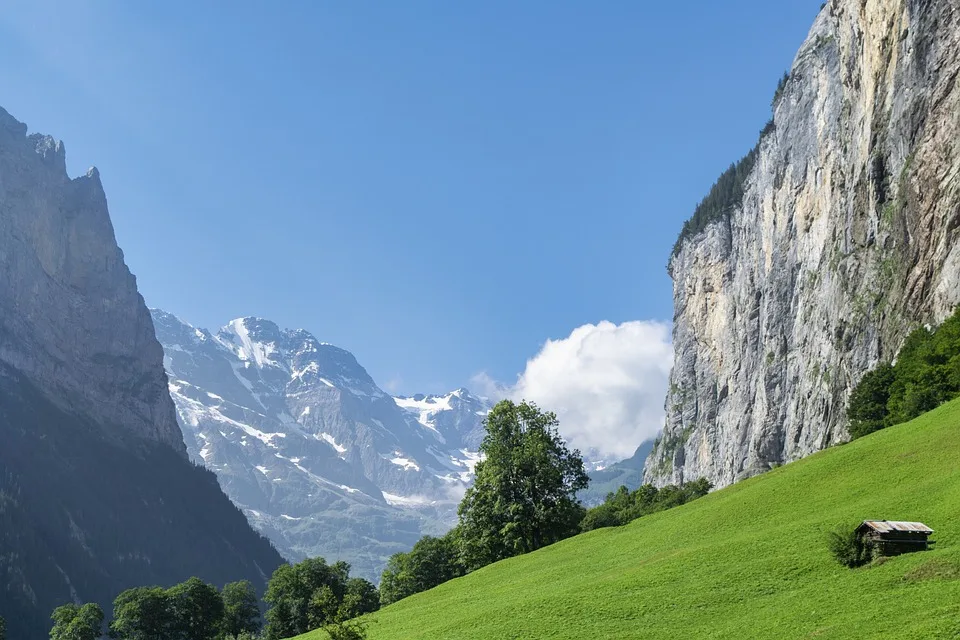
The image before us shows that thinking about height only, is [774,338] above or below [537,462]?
above

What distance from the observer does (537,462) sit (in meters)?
85.6

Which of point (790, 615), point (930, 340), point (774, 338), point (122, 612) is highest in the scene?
point (774, 338)

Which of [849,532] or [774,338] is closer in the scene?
[849,532]

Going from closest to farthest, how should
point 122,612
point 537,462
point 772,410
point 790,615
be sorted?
point 790,615 < point 537,462 < point 122,612 < point 772,410

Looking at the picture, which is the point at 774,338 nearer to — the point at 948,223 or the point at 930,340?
the point at 948,223

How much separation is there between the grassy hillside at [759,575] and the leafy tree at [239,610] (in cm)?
6923

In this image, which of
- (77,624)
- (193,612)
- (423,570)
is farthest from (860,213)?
(77,624)

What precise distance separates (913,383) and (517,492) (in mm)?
43329

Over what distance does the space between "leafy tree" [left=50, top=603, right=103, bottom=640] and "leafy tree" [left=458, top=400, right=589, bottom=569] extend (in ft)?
200

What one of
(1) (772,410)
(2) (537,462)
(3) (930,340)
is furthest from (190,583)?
(1) (772,410)

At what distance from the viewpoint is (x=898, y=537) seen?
110 ft

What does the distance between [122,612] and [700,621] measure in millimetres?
105777

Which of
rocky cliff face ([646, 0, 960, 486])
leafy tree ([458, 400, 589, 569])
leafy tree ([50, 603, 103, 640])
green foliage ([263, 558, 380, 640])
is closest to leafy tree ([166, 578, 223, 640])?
green foliage ([263, 558, 380, 640])

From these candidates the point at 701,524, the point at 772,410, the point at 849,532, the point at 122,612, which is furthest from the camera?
the point at 772,410
